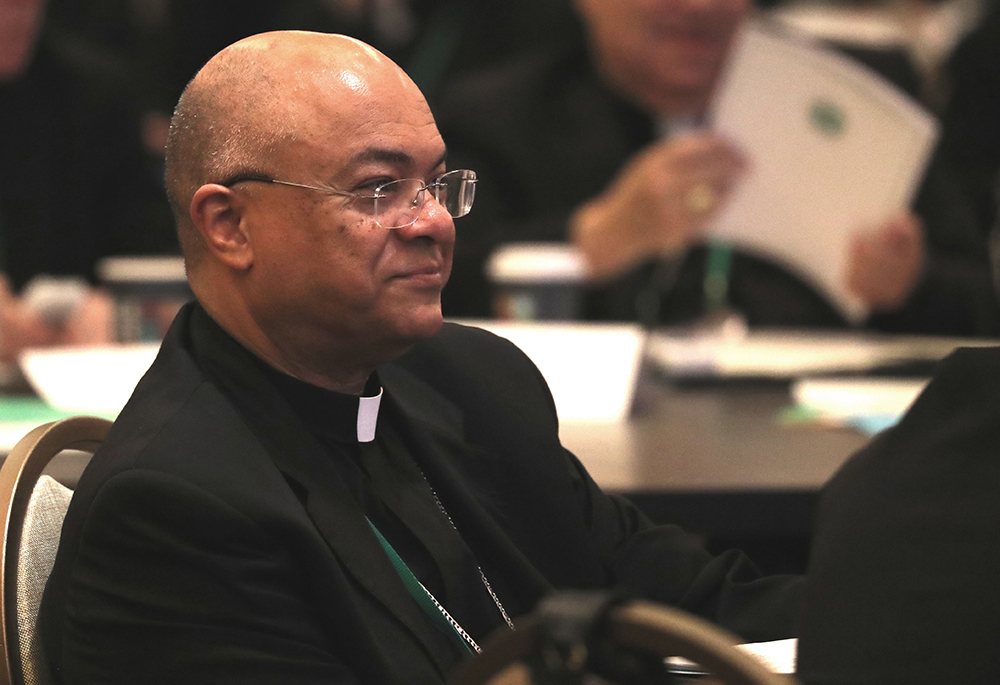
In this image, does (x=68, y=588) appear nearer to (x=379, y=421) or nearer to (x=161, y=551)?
(x=161, y=551)

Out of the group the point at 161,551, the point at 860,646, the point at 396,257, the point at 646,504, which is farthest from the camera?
the point at 646,504

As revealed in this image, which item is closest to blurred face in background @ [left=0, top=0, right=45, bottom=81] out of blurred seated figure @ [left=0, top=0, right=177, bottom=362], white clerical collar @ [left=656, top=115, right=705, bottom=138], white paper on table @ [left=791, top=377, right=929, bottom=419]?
blurred seated figure @ [left=0, top=0, right=177, bottom=362]

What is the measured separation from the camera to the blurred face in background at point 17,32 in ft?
9.23

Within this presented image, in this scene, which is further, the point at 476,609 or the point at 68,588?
the point at 476,609

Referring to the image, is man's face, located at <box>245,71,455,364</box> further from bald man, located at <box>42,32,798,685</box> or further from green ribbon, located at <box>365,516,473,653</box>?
green ribbon, located at <box>365,516,473,653</box>

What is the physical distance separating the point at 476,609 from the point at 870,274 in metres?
1.88

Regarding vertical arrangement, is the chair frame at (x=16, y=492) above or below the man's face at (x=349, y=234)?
below

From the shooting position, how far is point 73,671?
983mm

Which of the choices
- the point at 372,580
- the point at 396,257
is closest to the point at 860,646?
the point at 372,580

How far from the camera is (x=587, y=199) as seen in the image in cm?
313

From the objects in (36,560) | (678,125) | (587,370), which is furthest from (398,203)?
(678,125)

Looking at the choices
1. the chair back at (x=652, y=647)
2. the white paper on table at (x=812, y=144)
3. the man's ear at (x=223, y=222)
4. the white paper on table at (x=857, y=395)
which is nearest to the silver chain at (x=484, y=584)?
the man's ear at (x=223, y=222)

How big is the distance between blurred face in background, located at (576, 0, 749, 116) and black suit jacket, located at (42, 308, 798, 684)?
6.20ft

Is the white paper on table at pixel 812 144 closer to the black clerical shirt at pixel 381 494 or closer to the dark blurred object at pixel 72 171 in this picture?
the dark blurred object at pixel 72 171
